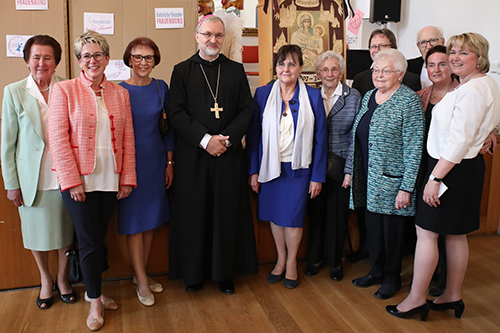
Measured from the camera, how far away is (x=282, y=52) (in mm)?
2527

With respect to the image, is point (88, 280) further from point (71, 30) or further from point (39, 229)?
point (71, 30)

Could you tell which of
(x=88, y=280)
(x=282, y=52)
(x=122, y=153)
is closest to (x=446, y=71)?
(x=282, y=52)

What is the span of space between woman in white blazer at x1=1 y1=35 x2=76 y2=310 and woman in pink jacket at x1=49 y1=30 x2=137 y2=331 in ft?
0.77

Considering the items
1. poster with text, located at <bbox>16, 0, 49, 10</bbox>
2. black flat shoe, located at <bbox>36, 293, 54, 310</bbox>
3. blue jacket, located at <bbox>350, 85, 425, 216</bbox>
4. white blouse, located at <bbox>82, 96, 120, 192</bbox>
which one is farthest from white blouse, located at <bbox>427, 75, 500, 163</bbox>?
poster with text, located at <bbox>16, 0, 49, 10</bbox>

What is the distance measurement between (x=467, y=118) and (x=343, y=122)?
80 centimetres

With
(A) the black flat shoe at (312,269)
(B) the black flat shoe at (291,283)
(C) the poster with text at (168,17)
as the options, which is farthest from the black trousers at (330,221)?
(C) the poster with text at (168,17)

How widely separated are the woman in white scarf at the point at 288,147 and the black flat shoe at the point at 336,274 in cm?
27

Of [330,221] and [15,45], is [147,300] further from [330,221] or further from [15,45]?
[15,45]

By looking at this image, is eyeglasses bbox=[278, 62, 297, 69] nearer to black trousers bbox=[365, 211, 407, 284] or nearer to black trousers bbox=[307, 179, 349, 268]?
black trousers bbox=[307, 179, 349, 268]

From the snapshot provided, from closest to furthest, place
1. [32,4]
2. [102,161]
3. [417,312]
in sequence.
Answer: [102,161] → [417,312] → [32,4]

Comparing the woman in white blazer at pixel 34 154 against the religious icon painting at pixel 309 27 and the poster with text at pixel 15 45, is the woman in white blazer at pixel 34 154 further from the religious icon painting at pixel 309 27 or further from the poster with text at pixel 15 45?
the religious icon painting at pixel 309 27

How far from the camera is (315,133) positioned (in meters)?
2.61

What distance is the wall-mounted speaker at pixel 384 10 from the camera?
5688mm

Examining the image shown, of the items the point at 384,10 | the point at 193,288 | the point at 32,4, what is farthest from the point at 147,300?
the point at 384,10
